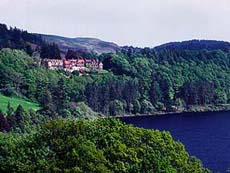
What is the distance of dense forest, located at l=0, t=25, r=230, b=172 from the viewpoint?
106 feet

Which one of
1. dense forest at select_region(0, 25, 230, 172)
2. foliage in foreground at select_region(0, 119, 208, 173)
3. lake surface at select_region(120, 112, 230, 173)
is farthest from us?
lake surface at select_region(120, 112, 230, 173)

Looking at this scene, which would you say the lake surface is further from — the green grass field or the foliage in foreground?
the foliage in foreground

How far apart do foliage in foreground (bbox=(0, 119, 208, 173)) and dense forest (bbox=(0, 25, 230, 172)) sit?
0.17ft

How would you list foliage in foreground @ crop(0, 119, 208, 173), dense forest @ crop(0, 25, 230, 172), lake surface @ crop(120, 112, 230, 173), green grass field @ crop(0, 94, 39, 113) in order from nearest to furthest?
foliage in foreground @ crop(0, 119, 208, 173) → dense forest @ crop(0, 25, 230, 172) → lake surface @ crop(120, 112, 230, 173) → green grass field @ crop(0, 94, 39, 113)

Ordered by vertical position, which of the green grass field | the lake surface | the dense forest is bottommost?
the lake surface

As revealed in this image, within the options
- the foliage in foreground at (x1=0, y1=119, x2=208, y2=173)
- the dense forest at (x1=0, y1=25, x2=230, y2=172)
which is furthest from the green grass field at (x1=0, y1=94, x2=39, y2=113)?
the foliage in foreground at (x1=0, y1=119, x2=208, y2=173)

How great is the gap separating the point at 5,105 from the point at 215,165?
5341cm

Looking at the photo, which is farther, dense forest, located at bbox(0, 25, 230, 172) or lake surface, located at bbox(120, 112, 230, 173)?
lake surface, located at bbox(120, 112, 230, 173)

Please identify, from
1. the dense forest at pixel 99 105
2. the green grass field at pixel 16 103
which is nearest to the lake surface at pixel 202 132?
the dense forest at pixel 99 105

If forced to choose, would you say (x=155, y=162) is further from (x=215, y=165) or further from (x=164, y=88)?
(x=164, y=88)

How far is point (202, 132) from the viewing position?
105812 mm

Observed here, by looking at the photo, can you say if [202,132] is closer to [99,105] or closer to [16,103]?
[16,103]

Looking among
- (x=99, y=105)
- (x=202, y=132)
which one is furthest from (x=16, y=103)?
(x=202, y=132)

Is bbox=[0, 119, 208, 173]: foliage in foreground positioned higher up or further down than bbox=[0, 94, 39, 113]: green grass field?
higher up
